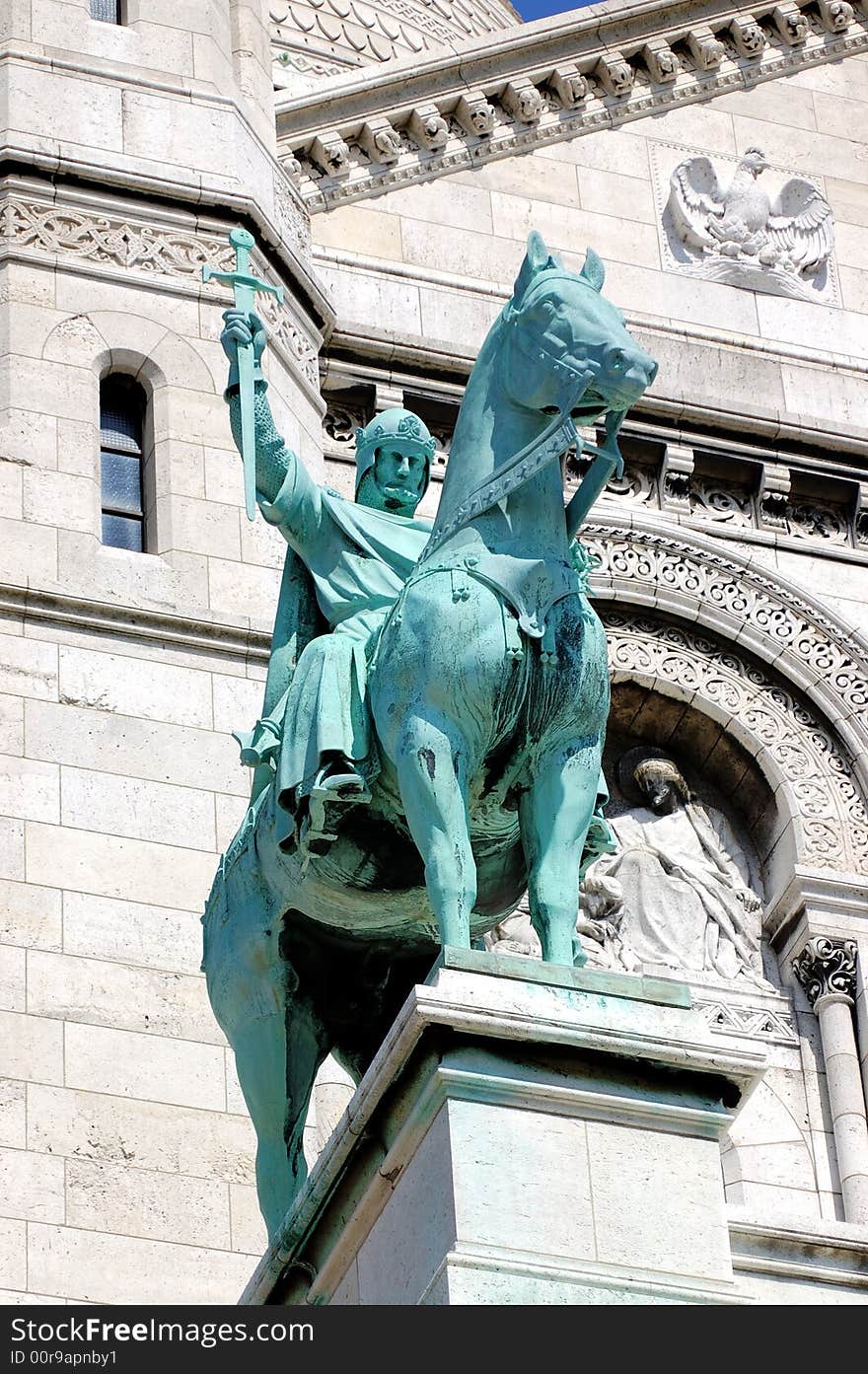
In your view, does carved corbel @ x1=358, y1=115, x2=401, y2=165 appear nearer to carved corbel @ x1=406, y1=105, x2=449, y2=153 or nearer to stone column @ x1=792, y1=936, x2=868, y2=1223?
carved corbel @ x1=406, y1=105, x2=449, y2=153

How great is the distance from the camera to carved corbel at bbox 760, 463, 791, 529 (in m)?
17.6

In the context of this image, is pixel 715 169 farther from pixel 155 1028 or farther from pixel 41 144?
pixel 155 1028

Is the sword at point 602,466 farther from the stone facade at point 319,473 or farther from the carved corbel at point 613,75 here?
the carved corbel at point 613,75

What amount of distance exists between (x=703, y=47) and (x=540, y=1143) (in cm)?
1018

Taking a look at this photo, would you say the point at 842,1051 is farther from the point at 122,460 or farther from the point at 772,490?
the point at 122,460

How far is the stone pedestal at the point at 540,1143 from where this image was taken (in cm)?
984

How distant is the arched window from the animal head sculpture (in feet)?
15.0

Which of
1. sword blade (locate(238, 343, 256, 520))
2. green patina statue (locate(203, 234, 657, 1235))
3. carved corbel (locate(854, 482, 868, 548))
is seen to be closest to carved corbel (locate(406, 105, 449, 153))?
carved corbel (locate(854, 482, 868, 548))

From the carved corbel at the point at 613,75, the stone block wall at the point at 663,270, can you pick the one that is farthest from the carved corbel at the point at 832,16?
the carved corbel at the point at 613,75

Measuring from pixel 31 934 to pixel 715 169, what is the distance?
21.9 feet

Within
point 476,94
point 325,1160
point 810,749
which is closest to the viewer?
point 325,1160

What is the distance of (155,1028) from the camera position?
45.3ft

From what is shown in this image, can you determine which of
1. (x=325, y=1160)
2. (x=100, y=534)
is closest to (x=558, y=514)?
(x=325, y=1160)

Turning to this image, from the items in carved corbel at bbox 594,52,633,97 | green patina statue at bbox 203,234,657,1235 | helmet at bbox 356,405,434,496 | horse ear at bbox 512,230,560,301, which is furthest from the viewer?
carved corbel at bbox 594,52,633,97
